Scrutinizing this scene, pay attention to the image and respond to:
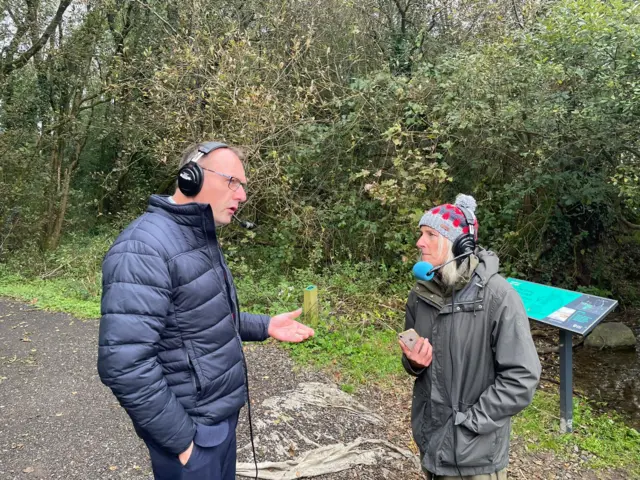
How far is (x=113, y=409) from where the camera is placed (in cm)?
437

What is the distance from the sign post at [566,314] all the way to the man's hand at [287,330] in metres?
2.64

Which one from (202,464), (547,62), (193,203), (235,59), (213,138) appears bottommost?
(202,464)

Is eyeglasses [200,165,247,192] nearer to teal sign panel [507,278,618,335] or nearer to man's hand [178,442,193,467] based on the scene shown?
man's hand [178,442,193,467]

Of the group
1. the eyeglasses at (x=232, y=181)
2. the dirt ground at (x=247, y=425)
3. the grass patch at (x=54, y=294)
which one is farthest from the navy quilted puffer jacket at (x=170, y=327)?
the grass patch at (x=54, y=294)

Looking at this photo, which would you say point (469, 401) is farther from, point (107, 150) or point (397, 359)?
point (107, 150)

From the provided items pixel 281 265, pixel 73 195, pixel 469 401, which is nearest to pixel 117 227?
pixel 73 195

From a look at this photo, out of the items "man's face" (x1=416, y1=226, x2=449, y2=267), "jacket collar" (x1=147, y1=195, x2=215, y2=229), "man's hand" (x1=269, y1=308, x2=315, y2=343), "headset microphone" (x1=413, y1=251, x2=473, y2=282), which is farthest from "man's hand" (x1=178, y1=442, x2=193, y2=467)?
"man's face" (x1=416, y1=226, x2=449, y2=267)

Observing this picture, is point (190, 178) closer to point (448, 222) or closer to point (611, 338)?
point (448, 222)

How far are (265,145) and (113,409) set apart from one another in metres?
4.76

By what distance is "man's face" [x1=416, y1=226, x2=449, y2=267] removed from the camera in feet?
7.34

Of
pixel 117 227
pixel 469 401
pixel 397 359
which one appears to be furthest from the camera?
pixel 117 227

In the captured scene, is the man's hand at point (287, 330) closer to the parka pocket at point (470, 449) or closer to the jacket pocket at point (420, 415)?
the jacket pocket at point (420, 415)

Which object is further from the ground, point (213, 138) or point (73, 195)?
point (213, 138)

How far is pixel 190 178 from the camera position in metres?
1.91
